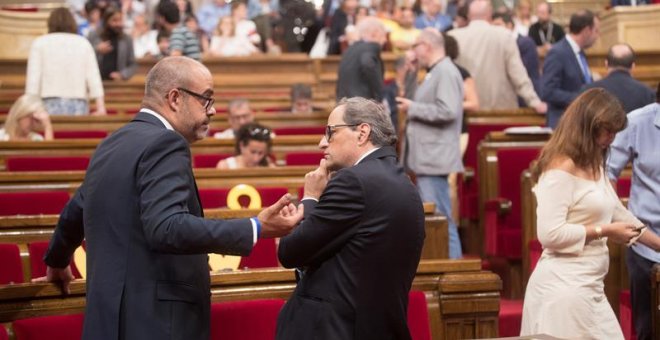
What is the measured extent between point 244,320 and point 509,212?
3786 millimetres

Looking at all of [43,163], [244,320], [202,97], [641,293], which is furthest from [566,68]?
[202,97]

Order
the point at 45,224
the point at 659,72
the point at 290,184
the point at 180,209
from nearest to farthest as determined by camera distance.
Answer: the point at 180,209 < the point at 45,224 < the point at 290,184 < the point at 659,72

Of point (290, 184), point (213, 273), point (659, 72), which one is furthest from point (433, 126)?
point (659, 72)

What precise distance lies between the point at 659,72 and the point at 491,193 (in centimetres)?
547

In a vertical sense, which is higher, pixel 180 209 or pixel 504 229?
pixel 180 209

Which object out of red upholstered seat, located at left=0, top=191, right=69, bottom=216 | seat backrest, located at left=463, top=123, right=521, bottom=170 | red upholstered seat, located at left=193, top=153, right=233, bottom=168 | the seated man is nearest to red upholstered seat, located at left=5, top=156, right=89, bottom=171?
red upholstered seat, located at left=193, top=153, right=233, bottom=168

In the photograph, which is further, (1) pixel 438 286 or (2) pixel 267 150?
(2) pixel 267 150

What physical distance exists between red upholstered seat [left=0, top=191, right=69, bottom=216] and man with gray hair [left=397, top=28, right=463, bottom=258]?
222cm

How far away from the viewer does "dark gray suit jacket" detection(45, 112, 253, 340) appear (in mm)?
3217

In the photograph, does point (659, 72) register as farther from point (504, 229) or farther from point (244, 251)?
point (244, 251)

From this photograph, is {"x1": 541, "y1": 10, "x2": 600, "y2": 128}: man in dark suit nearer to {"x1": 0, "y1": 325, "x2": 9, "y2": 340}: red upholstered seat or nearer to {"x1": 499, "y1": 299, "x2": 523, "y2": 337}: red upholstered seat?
{"x1": 499, "y1": 299, "x2": 523, "y2": 337}: red upholstered seat

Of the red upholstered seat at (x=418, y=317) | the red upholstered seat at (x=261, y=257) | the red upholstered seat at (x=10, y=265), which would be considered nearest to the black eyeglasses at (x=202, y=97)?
the red upholstered seat at (x=418, y=317)

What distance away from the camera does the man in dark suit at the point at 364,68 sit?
848 cm

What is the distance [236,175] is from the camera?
6.79 m
